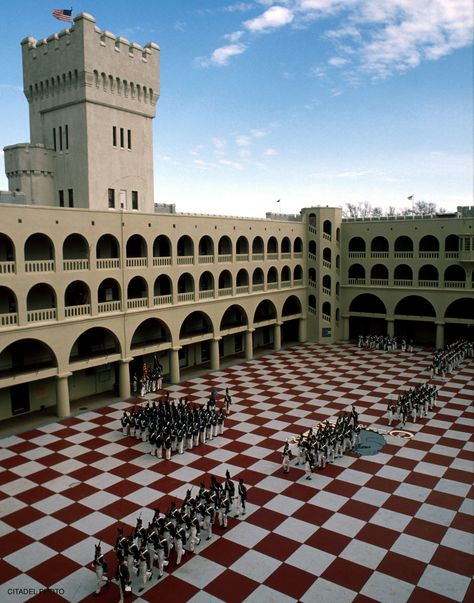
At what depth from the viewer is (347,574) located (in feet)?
52.3

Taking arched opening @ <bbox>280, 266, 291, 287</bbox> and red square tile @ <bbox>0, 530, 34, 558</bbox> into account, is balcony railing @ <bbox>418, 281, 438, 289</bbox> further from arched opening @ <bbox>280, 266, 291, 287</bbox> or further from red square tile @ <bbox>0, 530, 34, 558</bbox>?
red square tile @ <bbox>0, 530, 34, 558</bbox>

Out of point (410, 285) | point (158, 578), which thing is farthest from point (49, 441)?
point (410, 285)

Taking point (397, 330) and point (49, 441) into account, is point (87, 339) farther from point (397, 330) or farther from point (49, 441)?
point (397, 330)

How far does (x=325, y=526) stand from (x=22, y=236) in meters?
20.0

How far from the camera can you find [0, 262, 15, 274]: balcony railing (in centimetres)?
2666

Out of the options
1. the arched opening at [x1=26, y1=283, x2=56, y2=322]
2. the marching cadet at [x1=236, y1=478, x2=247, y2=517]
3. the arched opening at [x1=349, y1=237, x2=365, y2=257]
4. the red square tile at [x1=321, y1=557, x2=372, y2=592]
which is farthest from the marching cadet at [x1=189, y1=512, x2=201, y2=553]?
the arched opening at [x1=349, y1=237, x2=365, y2=257]

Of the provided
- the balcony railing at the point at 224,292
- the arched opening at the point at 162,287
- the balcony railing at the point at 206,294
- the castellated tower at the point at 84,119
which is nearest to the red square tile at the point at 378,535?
the arched opening at the point at 162,287

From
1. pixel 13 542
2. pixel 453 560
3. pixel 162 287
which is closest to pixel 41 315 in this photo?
pixel 162 287

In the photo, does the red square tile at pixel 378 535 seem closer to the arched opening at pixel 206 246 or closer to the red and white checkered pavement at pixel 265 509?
the red and white checkered pavement at pixel 265 509

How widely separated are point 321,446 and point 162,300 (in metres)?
16.6

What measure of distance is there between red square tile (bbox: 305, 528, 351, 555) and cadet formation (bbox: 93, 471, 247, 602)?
2.86 meters

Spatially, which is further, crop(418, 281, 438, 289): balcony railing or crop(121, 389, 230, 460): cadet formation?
crop(418, 281, 438, 289): balcony railing

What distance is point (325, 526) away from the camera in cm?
1864

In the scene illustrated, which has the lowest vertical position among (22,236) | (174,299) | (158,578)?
(158,578)
